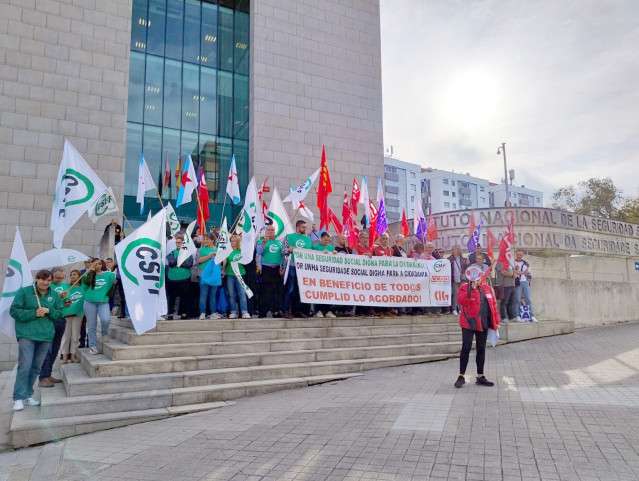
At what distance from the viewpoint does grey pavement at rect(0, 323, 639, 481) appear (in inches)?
169

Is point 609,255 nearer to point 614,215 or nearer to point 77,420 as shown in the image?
point 77,420

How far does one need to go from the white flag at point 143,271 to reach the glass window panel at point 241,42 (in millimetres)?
14124

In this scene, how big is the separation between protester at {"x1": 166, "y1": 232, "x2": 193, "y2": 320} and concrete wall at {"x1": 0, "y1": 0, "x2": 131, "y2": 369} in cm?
698

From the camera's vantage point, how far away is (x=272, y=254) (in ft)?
33.2

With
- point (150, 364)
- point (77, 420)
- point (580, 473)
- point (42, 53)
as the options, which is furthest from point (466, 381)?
point (42, 53)

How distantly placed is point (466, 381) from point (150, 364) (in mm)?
4965

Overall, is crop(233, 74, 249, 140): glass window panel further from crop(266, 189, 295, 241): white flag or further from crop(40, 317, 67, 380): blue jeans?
crop(40, 317, 67, 380): blue jeans

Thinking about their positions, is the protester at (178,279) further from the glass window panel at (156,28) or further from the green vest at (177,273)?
the glass window panel at (156,28)

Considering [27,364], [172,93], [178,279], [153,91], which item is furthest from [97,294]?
[172,93]

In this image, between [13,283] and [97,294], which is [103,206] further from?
[13,283]

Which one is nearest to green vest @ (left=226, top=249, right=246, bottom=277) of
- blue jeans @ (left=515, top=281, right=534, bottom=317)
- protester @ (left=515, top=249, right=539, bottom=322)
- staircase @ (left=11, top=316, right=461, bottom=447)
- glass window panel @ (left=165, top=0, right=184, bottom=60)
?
staircase @ (left=11, top=316, right=461, bottom=447)

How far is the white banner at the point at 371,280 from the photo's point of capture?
33.6ft

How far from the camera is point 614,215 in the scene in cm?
4353

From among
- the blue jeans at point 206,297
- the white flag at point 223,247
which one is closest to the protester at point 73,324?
the blue jeans at point 206,297
